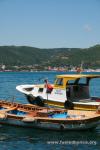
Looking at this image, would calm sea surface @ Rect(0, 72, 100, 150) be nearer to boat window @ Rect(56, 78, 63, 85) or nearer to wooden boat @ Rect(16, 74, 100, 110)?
wooden boat @ Rect(16, 74, 100, 110)

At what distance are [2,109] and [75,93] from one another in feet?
18.6

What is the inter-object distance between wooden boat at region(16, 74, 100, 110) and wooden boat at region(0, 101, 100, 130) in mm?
2735

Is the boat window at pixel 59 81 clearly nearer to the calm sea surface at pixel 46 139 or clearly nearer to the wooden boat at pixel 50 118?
the wooden boat at pixel 50 118

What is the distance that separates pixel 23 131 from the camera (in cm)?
2531

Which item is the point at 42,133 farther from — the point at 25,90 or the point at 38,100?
the point at 25,90

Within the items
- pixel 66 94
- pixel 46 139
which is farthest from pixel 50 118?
pixel 66 94

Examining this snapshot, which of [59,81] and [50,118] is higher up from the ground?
[59,81]

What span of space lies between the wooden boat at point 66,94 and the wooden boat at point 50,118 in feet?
8.97

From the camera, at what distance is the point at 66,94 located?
30.0m

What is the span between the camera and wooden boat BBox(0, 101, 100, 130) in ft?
79.7

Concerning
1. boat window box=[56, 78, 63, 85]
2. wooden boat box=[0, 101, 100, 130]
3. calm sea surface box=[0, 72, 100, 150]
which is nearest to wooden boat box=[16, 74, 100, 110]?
boat window box=[56, 78, 63, 85]

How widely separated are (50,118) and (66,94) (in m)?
5.59

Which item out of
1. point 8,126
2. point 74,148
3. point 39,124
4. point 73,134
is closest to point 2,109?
point 8,126

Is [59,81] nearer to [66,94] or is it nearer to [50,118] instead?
[66,94]
